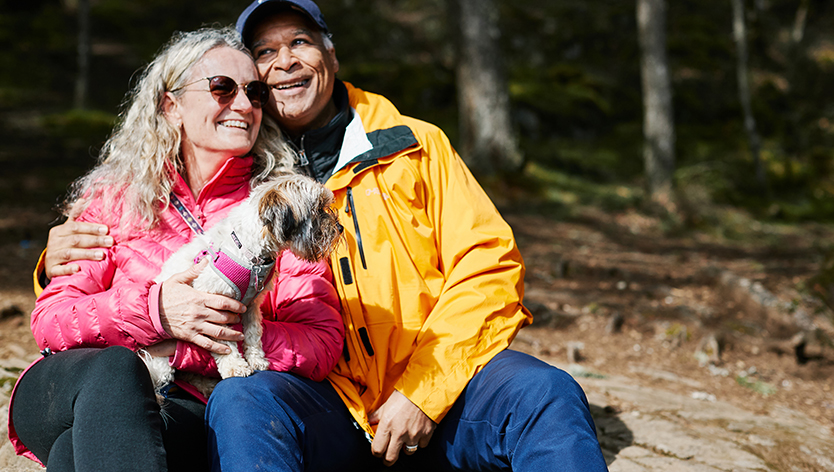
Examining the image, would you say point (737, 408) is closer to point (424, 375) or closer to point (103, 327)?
point (424, 375)

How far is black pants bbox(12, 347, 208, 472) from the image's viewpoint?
2.13 m

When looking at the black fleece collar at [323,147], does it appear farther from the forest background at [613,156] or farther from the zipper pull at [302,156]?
the forest background at [613,156]

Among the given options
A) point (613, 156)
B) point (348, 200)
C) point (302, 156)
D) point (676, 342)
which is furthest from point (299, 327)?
point (613, 156)

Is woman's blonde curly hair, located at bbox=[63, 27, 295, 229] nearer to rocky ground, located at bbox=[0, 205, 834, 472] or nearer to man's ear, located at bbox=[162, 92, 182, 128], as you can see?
man's ear, located at bbox=[162, 92, 182, 128]

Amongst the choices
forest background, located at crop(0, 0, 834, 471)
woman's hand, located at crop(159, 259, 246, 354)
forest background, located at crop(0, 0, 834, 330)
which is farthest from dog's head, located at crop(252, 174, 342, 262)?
forest background, located at crop(0, 0, 834, 330)

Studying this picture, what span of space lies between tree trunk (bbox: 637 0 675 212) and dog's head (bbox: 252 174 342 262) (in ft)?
37.1

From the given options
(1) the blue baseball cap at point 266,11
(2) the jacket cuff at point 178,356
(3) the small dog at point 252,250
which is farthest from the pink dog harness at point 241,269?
(1) the blue baseball cap at point 266,11

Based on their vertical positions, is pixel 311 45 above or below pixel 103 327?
above

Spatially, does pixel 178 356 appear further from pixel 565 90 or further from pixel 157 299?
pixel 565 90

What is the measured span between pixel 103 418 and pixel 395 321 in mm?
1299

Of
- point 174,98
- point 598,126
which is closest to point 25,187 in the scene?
point 174,98

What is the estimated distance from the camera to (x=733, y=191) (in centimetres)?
1457

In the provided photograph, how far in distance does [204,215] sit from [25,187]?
29.0ft

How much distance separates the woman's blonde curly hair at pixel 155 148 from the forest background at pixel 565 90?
6.11m
